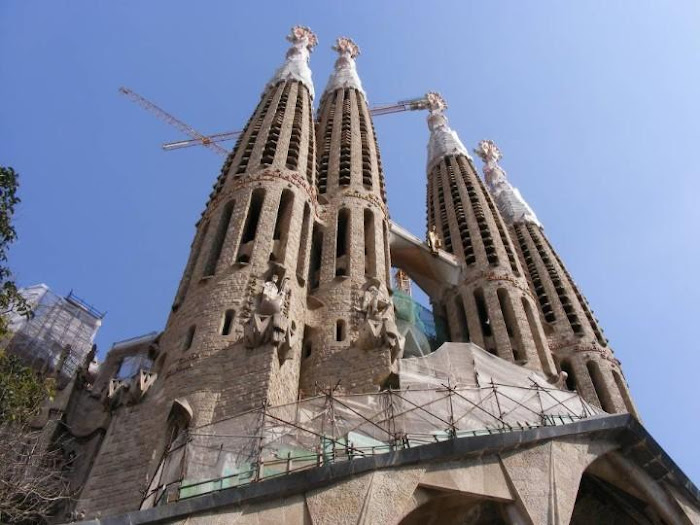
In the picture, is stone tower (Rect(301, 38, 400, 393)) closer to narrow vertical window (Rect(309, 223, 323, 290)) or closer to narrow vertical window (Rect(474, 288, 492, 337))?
narrow vertical window (Rect(309, 223, 323, 290))

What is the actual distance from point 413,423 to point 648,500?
4146 mm

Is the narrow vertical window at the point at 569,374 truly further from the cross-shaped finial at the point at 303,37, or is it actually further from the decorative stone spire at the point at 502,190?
the cross-shaped finial at the point at 303,37

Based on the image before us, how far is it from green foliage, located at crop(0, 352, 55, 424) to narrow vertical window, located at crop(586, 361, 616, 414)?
1855 cm

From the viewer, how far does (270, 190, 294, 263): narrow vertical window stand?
20.3 metres

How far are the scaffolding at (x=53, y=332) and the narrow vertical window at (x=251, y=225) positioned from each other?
9.00m

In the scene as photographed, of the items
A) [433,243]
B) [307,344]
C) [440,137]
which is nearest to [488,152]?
[440,137]

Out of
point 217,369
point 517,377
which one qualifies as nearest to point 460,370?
point 517,377

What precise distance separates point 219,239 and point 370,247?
5245 millimetres

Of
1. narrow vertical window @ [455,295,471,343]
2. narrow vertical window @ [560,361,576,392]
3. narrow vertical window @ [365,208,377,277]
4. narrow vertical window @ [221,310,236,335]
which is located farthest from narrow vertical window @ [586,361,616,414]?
narrow vertical window @ [221,310,236,335]

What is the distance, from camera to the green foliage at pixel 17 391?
39.3 feet

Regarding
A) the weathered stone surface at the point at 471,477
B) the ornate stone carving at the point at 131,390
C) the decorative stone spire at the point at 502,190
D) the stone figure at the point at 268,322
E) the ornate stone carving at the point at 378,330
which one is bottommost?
the weathered stone surface at the point at 471,477

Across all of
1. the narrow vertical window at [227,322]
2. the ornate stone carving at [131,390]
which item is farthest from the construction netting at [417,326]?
the ornate stone carving at [131,390]

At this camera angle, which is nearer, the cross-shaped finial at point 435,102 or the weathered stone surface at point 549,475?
the weathered stone surface at point 549,475

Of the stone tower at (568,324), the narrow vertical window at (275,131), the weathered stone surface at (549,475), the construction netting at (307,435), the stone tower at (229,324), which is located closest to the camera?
the weathered stone surface at (549,475)
